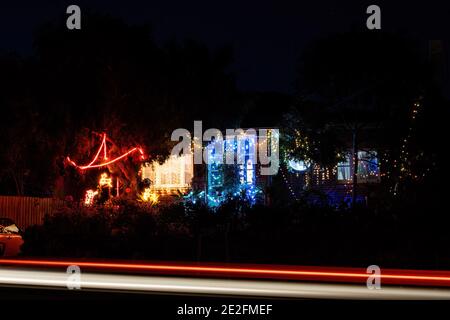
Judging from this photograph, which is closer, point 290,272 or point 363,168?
point 290,272

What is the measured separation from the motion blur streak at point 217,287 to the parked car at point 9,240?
8.05 meters

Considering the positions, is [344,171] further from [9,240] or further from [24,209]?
[9,240]

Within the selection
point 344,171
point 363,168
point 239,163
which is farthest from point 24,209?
point 363,168

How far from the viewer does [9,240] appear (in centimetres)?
2152

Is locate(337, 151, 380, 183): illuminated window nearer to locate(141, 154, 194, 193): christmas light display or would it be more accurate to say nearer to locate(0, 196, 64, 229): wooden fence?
locate(141, 154, 194, 193): christmas light display

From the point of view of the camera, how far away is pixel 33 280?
13.3 meters

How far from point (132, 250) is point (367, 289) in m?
8.55

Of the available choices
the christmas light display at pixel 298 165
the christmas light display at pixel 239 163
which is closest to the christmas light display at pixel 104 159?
the christmas light display at pixel 239 163

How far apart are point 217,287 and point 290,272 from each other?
1263 mm

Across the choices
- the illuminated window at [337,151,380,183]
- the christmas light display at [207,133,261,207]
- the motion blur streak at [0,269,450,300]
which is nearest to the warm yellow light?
the christmas light display at [207,133,261,207]

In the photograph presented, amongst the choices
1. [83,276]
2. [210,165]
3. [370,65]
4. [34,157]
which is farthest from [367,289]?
[34,157]

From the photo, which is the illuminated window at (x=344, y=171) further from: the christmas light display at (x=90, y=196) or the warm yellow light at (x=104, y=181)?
the christmas light display at (x=90, y=196)

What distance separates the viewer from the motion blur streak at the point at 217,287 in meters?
10.8
